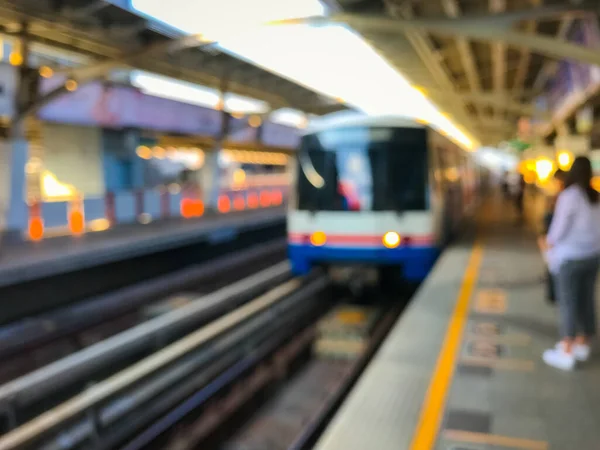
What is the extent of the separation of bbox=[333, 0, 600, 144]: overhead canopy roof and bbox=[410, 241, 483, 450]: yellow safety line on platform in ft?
13.1

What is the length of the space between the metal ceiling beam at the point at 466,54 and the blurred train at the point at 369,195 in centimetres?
244

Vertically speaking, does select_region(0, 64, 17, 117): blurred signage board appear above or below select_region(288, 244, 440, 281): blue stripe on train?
above

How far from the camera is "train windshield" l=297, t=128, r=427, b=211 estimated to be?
7.85 meters

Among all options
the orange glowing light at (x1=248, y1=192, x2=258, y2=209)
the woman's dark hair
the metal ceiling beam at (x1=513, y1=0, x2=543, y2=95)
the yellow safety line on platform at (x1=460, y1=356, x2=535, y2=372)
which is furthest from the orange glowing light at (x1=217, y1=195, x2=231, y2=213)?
the woman's dark hair

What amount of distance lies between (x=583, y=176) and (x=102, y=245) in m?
9.08

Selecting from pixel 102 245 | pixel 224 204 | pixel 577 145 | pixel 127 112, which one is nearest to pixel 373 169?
pixel 102 245

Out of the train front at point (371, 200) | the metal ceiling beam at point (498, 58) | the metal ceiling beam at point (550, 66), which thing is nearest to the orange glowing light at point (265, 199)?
the metal ceiling beam at point (498, 58)

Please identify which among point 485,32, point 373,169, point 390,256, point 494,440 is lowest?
point 494,440

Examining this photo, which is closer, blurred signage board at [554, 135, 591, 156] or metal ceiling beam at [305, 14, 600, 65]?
metal ceiling beam at [305, 14, 600, 65]

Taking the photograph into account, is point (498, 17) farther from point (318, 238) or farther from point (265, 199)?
→ point (265, 199)

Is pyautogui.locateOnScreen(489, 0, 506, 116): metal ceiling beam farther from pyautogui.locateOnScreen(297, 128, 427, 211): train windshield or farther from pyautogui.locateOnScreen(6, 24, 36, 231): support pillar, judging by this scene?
pyautogui.locateOnScreen(6, 24, 36, 231): support pillar

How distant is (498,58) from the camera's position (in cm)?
1405

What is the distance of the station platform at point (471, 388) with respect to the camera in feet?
10.4

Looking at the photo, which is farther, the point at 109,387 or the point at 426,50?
the point at 426,50
